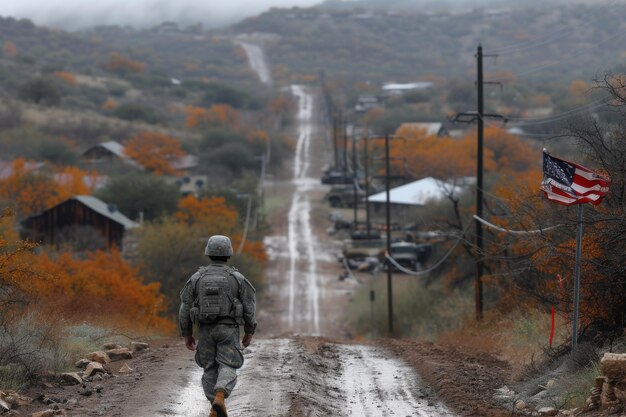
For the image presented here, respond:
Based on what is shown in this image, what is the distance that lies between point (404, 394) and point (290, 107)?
15724cm

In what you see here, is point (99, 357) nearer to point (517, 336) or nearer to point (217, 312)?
point (217, 312)

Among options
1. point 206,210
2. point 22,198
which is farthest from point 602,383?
point 22,198

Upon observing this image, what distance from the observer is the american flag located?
14148 mm

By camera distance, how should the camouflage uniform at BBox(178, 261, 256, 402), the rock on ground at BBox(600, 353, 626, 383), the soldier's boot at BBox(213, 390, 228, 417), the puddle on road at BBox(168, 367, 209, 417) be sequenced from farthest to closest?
the puddle on road at BBox(168, 367, 209, 417) → the camouflage uniform at BBox(178, 261, 256, 402) → the soldier's boot at BBox(213, 390, 228, 417) → the rock on ground at BBox(600, 353, 626, 383)

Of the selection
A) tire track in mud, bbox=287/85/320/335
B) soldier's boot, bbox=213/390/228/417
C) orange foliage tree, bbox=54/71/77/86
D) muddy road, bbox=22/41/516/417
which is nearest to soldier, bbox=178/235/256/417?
soldier's boot, bbox=213/390/228/417

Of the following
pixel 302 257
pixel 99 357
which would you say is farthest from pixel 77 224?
pixel 99 357

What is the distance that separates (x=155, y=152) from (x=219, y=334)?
9563 centimetres

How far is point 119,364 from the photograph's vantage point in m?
17.6

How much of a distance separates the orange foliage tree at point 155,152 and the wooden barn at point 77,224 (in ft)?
118

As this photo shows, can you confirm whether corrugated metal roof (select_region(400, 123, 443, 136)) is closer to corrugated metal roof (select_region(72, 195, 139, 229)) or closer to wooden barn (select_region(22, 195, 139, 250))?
corrugated metal roof (select_region(72, 195, 139, 229))

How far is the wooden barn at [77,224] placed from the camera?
214ft

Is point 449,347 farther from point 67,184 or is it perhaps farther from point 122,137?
point 122,137

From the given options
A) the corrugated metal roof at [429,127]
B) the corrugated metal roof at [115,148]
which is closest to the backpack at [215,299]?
the corrugated metal roof at [115,148]

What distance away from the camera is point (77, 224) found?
6525 centimetres
